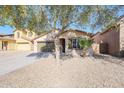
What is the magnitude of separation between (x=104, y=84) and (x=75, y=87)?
124cm

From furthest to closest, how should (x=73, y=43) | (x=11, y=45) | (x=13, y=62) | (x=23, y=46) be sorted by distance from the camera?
1. (x=11, y=45)
2. (x=23, y=46)
3. (x=73, y=43)
4. (x=13, y=62)

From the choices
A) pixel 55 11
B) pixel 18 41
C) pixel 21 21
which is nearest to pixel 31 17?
pixel 21 21

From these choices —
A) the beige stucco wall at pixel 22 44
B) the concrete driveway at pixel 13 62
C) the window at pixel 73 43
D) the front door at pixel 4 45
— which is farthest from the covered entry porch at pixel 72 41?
the front door at pixel 4 45

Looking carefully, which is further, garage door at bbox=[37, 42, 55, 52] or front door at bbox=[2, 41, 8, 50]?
front door at bbox=[2, 41, 8, 50]

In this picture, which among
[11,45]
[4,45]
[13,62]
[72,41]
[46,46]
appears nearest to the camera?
[13,62]

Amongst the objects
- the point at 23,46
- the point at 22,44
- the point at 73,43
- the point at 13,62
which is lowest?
the point at 13,62

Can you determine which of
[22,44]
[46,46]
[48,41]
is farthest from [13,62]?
[22,44]

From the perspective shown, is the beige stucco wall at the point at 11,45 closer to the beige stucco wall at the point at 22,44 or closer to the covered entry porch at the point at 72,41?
the beige stucco wall at the point at 22,44

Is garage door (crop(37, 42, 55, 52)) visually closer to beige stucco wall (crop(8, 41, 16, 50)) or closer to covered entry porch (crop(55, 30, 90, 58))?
covered entry porch (crop(55, 30, 90, 58))

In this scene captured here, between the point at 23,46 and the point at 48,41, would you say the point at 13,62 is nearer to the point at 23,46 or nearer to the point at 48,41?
the point at 48,41

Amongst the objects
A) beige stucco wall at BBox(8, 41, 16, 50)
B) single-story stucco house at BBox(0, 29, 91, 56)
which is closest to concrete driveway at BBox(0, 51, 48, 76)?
single-story stucco house at BBox(0, 29, 91, 56)

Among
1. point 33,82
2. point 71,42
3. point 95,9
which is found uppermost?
point 95,9

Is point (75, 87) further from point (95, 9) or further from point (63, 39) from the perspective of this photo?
point (63, 39)
